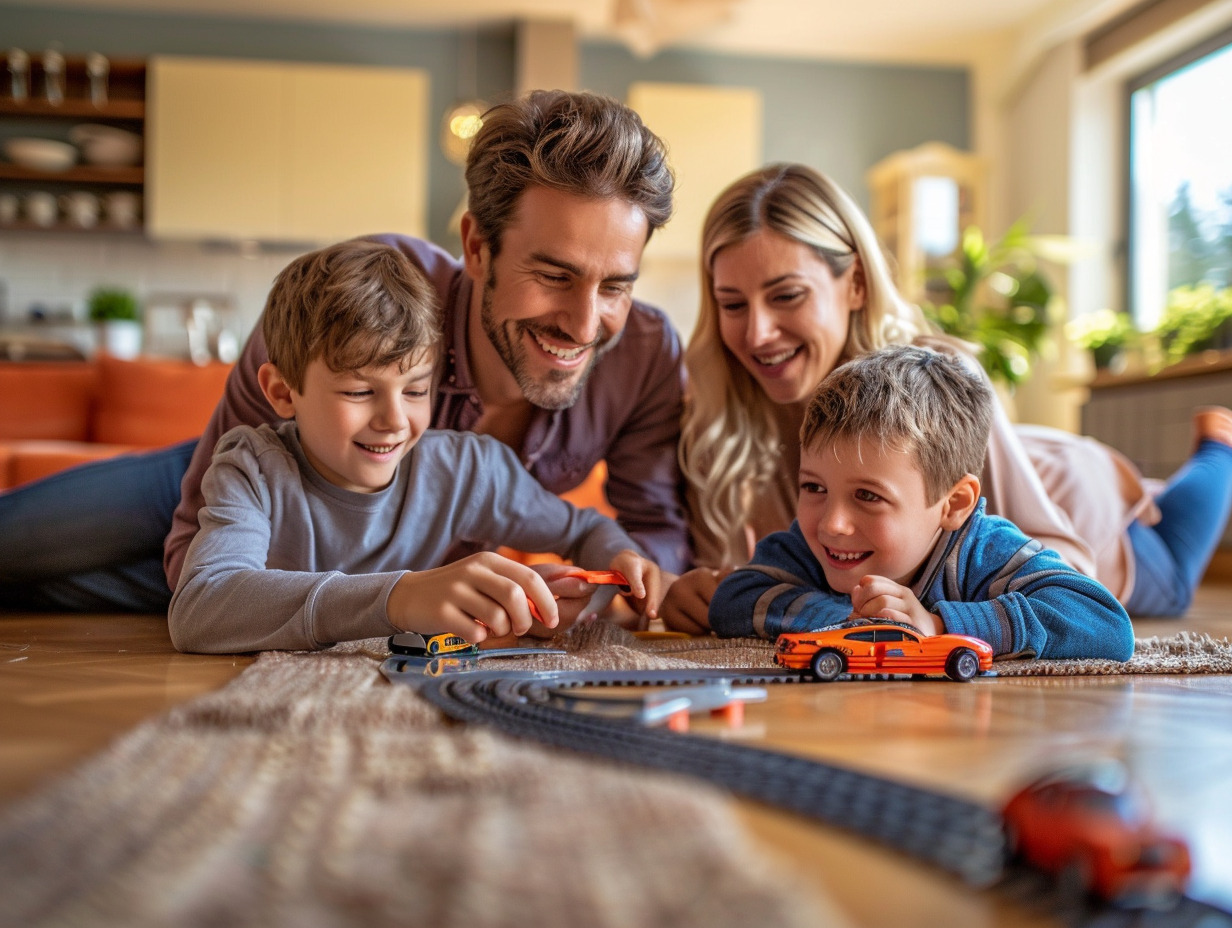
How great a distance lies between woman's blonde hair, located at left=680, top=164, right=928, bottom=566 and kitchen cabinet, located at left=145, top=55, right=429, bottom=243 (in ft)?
12.0

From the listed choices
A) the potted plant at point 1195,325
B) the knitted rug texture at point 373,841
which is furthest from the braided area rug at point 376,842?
the potted plant at point 1195,325

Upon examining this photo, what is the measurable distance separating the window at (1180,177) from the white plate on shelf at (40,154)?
196 inches

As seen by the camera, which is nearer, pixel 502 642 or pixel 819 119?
pixel 502 642

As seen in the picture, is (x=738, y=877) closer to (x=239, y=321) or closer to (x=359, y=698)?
(x=359, y=698)

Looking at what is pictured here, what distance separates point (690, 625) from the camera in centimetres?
149

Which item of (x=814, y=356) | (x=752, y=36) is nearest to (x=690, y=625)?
(x=814, y=356)

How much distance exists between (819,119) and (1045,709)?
533 centimetres

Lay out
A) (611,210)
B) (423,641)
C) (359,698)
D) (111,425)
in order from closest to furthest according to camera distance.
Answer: (359,698) → (423,641) → (611,210) → (111,425)

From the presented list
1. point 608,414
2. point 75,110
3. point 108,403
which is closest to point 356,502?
point 608,414

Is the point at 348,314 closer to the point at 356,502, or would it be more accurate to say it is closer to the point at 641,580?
the point at 356,502

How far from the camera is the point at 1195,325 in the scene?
381 centimetres

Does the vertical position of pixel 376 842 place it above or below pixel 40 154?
below

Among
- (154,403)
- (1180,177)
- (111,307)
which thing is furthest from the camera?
(111,307)

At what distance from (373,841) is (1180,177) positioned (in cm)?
522
